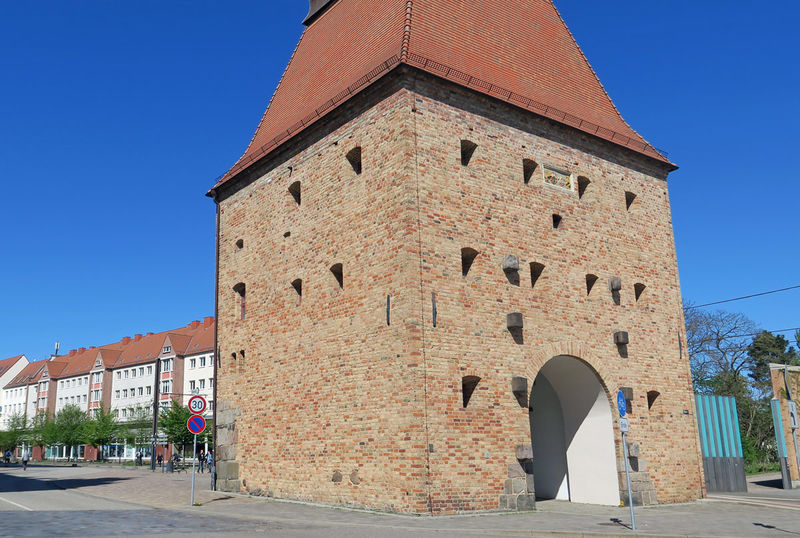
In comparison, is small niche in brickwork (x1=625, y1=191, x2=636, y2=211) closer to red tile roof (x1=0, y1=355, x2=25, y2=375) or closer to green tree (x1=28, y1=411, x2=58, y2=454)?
green tree (x1=28, y1=411, x2=58, y2=454)

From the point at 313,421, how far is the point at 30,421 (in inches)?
3037

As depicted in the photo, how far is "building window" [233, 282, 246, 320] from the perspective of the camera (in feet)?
62.7

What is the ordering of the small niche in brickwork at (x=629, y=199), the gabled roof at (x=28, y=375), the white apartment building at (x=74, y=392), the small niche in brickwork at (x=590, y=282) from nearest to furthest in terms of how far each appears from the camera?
1. the small niche in brickwork at (x=590, y=282)
2. the small niche in brickwork at (x=629, y=199)
3. the white apartment building at (x=74, y=392)
4. the gabled roof at (x=28, y=375)

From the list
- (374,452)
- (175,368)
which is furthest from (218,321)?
(175,368)

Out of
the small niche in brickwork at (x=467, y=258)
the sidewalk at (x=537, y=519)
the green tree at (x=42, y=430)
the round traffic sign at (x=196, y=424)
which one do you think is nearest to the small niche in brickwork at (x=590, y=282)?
the small niche in brickwork at (x=467, y=258)

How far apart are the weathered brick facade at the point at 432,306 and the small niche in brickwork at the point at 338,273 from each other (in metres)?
0.11

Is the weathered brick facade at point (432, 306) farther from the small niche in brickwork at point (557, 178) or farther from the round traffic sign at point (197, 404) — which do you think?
the round traffic sign at point (197, 404)

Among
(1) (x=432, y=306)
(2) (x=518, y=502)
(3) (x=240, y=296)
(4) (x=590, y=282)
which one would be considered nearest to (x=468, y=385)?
(1) (x=432, y=306)

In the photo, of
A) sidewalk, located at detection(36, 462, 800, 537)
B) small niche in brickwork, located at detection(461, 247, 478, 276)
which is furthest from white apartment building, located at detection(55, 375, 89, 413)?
small niche in brickwork, located at detection(461, 247, 478, 276)

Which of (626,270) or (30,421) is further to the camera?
(30,421)

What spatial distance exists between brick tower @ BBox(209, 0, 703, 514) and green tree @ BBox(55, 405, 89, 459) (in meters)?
54.5

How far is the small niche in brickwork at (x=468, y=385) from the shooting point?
13.8 meters

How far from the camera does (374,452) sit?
13.6m

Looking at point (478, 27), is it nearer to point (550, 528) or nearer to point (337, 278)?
point (337, 278)
